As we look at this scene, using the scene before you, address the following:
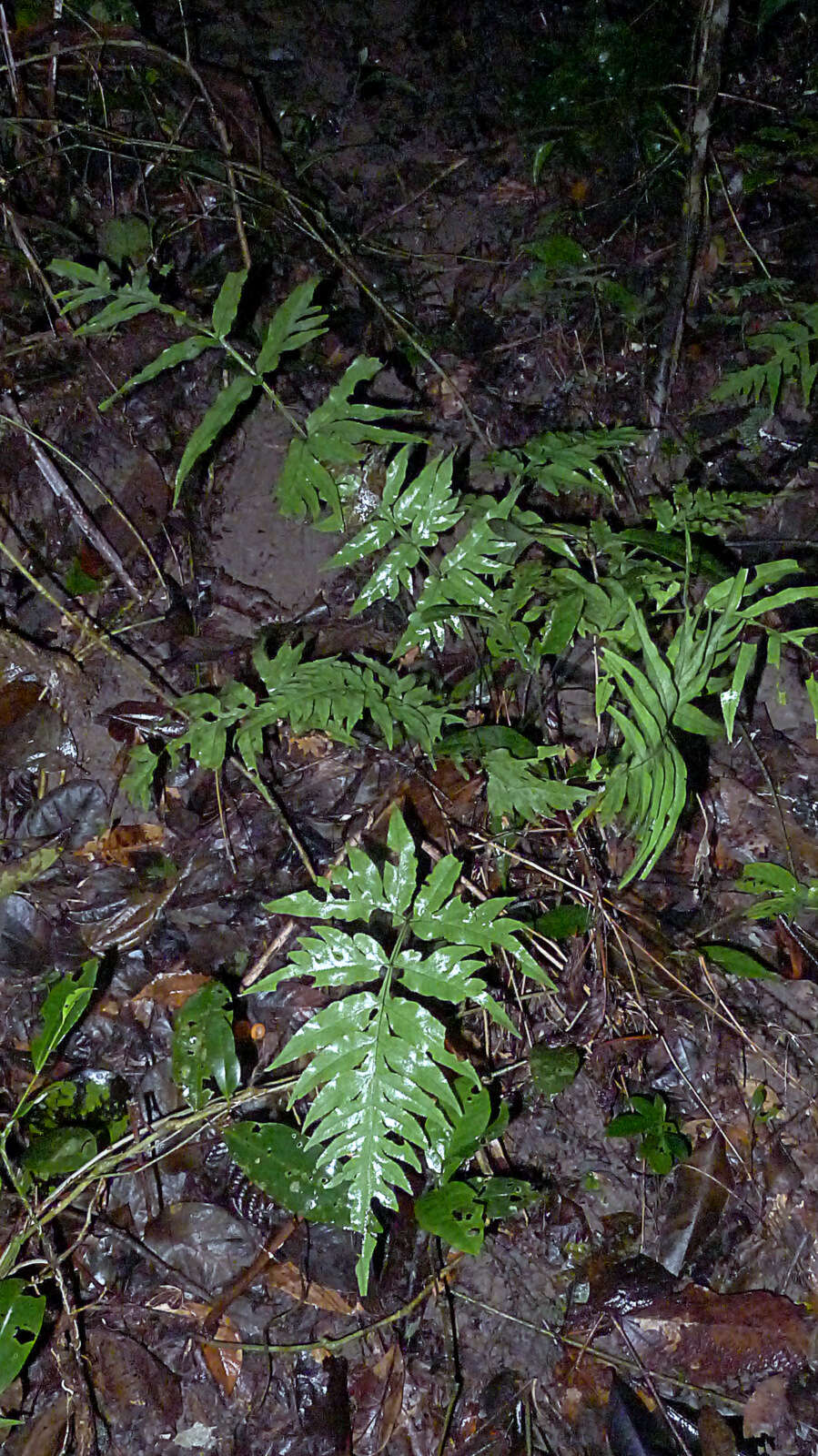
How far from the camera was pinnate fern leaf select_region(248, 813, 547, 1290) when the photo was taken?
2.36m

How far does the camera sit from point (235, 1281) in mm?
2990

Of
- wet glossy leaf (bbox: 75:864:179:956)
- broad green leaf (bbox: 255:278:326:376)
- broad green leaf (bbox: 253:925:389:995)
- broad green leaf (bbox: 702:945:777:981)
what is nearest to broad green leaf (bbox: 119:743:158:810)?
wet glossy leaf (bbox: 75:864:179:956)

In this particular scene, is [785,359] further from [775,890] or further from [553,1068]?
[553,1068]

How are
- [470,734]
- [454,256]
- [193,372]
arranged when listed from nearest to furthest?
[470,734] → [193,372] → [454,256]

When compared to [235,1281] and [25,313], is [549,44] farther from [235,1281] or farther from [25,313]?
[235,1281]

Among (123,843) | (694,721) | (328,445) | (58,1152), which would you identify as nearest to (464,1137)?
(58,1152)

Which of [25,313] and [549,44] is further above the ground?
[549,44]

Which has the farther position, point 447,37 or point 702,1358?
point 447,37

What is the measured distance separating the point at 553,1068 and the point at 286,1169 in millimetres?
927

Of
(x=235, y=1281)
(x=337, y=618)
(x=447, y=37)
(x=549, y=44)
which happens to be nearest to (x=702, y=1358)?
(x=235, y=1281)

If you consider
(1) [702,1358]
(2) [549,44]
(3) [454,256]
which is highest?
(2) [549,44]

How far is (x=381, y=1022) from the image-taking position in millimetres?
2473

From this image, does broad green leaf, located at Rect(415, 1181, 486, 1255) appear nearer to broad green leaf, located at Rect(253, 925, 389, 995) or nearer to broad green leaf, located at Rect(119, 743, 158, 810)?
broad green leaf, located at Rect(253, 925, 389, 995)

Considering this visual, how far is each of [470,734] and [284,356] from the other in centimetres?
229
